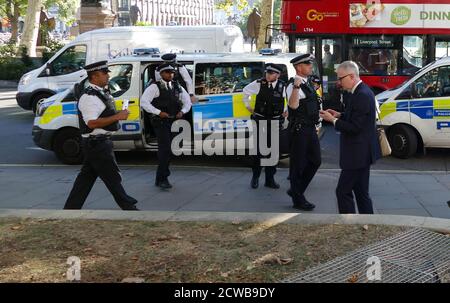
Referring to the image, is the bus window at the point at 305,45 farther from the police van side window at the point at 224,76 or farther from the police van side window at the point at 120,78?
the police van side window at the point at 120,78

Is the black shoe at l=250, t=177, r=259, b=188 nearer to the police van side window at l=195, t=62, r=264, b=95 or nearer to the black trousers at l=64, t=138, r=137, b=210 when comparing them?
the police van side window at l=195, t=62, r=264, b=95

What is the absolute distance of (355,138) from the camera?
5.61 m

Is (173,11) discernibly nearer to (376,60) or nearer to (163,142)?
(376,60)

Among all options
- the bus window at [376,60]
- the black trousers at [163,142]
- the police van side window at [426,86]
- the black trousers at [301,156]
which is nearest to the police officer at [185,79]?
the black trousers at [163,142]

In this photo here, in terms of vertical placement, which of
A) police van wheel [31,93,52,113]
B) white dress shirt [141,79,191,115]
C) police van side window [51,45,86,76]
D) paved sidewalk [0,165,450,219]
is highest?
police van side window [51,45,86,76]

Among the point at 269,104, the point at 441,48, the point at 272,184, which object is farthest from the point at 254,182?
the point at 441,48

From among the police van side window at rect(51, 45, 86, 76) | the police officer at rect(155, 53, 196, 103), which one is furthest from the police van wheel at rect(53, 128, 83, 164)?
the police van side window at rect(51, 45, 86, 76)

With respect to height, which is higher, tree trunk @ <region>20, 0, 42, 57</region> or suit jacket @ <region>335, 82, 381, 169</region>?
tree trunk @ <region>20, 0, 42, 57</region>

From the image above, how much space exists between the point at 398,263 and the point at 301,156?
273cm

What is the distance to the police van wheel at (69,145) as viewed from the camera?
9.95 meters

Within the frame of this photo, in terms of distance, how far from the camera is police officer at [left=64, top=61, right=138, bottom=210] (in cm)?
600

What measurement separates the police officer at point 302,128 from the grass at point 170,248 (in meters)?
1.74
